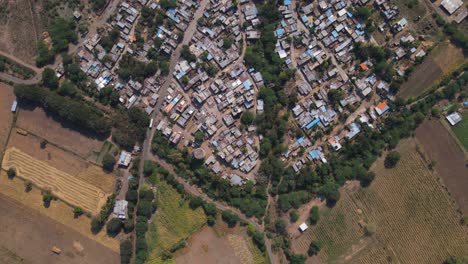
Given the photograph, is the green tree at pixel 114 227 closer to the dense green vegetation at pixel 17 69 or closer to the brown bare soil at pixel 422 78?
the dense green vegetation at pixel 17 69

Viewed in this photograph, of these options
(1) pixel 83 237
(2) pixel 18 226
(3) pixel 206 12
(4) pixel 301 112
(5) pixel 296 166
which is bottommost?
(2) pixel 18 226

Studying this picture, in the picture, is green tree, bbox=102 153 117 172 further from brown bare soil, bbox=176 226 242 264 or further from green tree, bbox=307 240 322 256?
green tree, bbox=307 240 322 256

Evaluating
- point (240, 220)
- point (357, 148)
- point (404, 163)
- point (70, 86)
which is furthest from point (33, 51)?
point (404, 163)

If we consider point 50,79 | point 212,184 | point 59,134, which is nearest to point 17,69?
point 50,79

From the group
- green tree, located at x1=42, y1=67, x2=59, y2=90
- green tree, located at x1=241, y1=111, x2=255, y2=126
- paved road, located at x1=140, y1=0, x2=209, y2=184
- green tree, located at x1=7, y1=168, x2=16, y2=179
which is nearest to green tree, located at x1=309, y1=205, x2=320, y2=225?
green tree, located at x1=241, y1=111, x2=255, y2=126

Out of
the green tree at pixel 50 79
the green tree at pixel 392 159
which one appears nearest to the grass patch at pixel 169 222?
the green tree at pixel 50 79

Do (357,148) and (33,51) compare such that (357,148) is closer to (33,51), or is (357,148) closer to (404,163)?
(404,163)

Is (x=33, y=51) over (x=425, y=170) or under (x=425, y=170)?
under

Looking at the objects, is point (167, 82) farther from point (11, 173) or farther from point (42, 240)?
point (42, 240)
